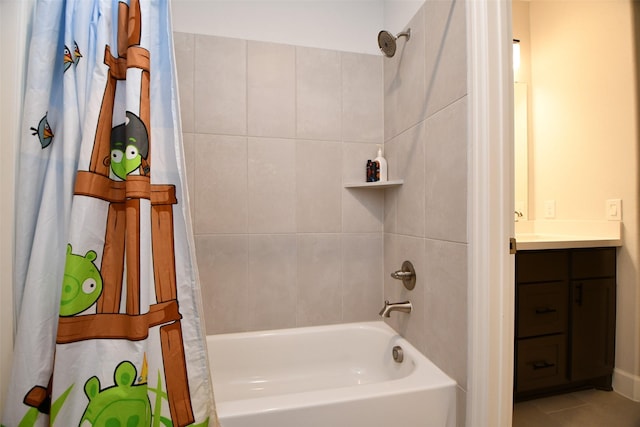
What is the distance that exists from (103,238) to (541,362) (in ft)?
7.02

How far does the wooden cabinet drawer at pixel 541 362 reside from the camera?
65.3 inches

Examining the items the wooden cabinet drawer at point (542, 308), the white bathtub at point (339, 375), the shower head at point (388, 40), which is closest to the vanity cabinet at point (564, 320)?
the wooden cabinet drawer at point (542, 308)

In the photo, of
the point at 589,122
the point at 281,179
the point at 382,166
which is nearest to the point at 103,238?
the point at 281,179

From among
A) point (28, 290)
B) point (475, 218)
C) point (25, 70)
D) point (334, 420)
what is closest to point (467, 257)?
point (475, 218)

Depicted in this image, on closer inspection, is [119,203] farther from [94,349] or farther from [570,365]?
[570,365]

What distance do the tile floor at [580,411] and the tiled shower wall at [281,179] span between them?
39.0 inches

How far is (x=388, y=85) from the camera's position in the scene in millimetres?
1654

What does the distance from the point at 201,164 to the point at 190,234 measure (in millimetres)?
701

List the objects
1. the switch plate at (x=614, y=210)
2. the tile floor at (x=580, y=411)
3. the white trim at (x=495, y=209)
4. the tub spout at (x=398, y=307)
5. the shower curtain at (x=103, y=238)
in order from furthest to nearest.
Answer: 1. the switch plate at (x=614, y=210)
2. the tile floor at (x=580, y=411)
3. the tub spout at (x=398, y=307)
4. the white trim at (x=495, y=209)
5. the shower curtain at (x=103, y=238)

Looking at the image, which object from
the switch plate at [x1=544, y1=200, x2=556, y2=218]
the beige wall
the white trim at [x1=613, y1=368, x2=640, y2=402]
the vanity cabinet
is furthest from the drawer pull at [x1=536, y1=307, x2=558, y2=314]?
the switch plate at [x1=544, y1=200, x2=556, y2=218]

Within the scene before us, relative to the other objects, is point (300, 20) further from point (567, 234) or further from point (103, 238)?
point (567, 234)

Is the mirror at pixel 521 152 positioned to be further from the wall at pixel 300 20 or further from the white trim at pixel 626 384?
the wall at pixel 300 20

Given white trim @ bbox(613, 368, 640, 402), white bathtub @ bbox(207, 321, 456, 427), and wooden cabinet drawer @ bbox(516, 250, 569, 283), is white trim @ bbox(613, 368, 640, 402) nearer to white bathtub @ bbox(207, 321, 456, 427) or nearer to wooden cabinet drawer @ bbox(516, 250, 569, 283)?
wooden cabinet drawer @ bbox(516, 250, 569, 283)

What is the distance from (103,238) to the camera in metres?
0.80
